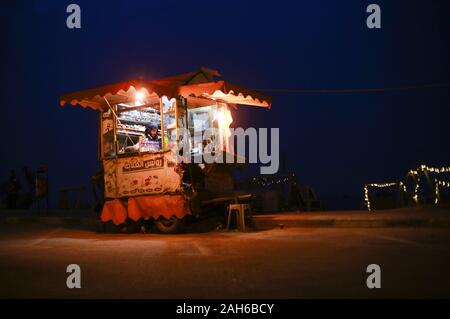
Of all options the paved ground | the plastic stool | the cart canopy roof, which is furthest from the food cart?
the paved ground

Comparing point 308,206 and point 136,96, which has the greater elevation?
point 136,96

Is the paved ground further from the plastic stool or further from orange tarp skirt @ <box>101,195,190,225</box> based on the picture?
Answer: orange tarp skirt @ <box>101,195,190,225</box>

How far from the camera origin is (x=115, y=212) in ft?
39.3

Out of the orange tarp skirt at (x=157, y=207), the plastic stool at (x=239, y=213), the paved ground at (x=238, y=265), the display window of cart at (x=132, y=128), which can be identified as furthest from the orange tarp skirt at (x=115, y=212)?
the plastic stool at (x=239, y=213)

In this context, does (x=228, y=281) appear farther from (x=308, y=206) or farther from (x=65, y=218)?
(x=308, y=206)

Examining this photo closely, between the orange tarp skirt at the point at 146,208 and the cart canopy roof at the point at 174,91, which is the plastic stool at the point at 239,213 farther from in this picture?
the cart canopy roof at the point at 174,91

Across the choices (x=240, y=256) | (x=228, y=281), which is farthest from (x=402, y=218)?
(x=228, y=281)

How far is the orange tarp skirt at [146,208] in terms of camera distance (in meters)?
11.1

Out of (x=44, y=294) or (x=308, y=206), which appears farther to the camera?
(x=308, y=206)

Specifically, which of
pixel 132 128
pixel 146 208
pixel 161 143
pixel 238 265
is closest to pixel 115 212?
pixel 146 208

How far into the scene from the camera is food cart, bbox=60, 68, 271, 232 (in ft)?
36.6

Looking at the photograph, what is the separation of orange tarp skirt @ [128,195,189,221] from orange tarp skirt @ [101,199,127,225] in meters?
0.22

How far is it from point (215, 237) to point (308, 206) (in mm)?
9332

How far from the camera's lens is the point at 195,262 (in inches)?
261
